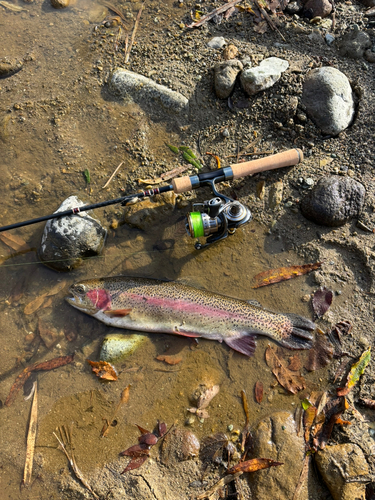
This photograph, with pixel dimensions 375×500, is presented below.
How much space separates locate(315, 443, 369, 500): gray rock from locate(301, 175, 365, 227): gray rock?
2.92 meters

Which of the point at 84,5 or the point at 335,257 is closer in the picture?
the point at 335,257

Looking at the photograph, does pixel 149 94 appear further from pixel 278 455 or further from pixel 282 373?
pixel 278 455

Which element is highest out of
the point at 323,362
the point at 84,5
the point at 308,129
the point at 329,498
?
the point at 84,5

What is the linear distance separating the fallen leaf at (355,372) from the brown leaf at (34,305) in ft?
14.1

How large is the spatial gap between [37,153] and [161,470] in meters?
4.81

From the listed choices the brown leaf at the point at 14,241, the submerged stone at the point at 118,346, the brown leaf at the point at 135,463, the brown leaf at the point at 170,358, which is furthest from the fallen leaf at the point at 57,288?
the brown leaf at the point at 135,463

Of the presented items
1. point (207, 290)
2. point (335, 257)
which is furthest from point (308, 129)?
point (207, 290)

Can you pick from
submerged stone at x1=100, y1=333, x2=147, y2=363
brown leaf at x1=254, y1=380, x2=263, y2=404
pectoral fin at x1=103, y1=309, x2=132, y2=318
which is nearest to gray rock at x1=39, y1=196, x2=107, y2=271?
pectoral fin at x1=103, y1=309, x2=132, y2=318

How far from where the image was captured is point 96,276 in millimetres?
4590

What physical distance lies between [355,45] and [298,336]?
15.3 feet

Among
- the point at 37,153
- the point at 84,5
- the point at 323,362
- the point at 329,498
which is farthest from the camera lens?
Answer: the point at 84,5

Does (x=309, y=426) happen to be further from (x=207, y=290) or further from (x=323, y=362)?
(x=207, y=290)

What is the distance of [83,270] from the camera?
4.58m

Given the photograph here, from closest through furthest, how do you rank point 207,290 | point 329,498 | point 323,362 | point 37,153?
point 329,498
point 323,362
point 207,290
point 37,153
